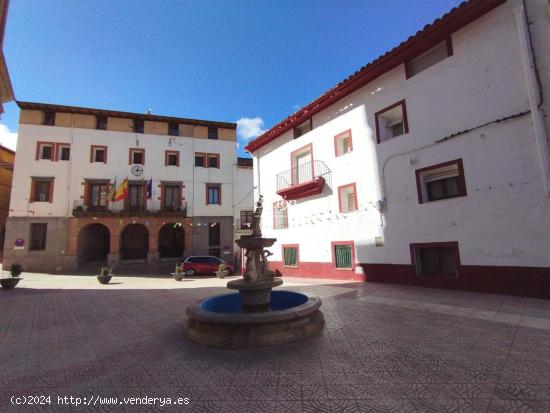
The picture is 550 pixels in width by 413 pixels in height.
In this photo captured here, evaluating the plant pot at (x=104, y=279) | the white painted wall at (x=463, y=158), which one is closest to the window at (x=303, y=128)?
the white painted wall at (x=463, y=158)

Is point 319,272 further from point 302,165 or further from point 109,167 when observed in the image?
point 109,167

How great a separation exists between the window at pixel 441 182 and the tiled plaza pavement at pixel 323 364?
12.9ft

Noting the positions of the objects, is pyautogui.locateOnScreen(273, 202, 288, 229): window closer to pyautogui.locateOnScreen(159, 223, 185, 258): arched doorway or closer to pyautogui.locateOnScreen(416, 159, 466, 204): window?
pyautogui.locateOnScreen(416, 159, 466, 204): window

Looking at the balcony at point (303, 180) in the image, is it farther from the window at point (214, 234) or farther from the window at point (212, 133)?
the window at point (212, 133)

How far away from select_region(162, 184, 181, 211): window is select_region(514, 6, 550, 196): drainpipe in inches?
923

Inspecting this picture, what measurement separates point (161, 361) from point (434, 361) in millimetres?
3782

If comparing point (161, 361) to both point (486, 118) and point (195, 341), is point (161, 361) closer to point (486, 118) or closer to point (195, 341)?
point (195, 341)

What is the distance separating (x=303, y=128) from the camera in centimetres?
1574

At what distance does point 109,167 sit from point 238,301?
22479 mm

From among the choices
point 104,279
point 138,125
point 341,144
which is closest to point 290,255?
point 341,144

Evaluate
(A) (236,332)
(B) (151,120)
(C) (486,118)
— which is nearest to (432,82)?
(C) (486,118)

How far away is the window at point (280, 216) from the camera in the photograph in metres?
16.5

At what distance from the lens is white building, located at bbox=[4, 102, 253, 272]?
21875 millimetres

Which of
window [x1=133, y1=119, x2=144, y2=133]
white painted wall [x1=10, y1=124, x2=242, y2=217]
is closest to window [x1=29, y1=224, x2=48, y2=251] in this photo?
white painted wall [x1=10, y1=124, x2=242, y2=217]
